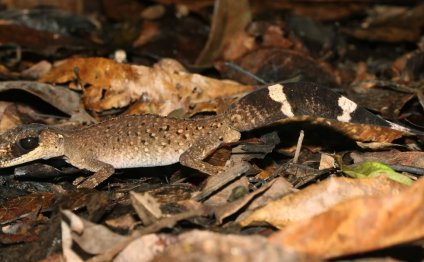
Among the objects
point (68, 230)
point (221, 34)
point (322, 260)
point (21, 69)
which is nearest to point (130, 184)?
point (68, 230)

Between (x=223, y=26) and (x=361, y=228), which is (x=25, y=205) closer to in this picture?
(x=361, y=228)

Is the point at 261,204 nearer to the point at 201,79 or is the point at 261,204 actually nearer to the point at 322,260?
the point at 322,260

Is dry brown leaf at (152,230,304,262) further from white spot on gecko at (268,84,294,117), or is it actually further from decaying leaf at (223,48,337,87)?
decaying leaf at (223,48,337,87)

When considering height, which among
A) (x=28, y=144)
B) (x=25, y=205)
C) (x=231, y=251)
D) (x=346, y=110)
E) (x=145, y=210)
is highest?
(x=346, y=110)

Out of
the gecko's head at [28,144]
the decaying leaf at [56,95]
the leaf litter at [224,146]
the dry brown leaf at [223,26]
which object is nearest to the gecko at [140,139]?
the gecko's head at [28,144]

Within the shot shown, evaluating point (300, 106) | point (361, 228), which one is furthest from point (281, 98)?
point (361, 228)

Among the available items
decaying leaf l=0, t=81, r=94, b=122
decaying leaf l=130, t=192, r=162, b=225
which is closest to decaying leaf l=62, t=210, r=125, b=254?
decaying leaf l=130, t=192, r=162, b=225
